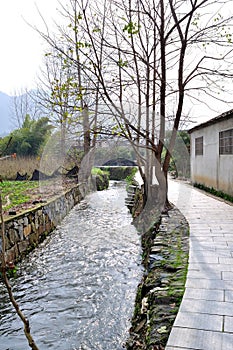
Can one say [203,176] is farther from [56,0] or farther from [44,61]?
[44,61]

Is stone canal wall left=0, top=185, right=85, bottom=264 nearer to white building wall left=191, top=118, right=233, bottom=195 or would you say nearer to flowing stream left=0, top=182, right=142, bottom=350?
flowing stream left=0, top=182, right=142, bottom=350

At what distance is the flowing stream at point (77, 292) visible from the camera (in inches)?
125

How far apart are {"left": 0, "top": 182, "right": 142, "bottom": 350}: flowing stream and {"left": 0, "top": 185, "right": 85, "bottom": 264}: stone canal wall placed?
20 centimetres

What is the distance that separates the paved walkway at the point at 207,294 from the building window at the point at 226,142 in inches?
133

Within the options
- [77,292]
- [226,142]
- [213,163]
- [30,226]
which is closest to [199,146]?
[213,163]

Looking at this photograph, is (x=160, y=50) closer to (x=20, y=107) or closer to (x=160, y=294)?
(x=160, y=294)

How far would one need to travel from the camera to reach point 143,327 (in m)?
2.72

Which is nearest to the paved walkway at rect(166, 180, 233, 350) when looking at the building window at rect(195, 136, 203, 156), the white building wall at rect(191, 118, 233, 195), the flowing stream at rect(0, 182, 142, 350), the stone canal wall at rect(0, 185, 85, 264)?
the flowing stream at rect(0, 182, 142, 350)

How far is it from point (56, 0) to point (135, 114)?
319 centimetres

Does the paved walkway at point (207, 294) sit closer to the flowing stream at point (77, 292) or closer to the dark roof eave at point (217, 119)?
the flowing stream at point (77, 292)

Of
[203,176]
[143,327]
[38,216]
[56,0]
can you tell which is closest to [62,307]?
[143,327]

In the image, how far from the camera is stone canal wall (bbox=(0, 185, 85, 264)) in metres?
5.22

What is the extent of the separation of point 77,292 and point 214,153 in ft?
21.8

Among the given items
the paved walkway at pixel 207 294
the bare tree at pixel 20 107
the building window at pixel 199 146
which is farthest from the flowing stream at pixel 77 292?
the bare tree at pixel 20 107
